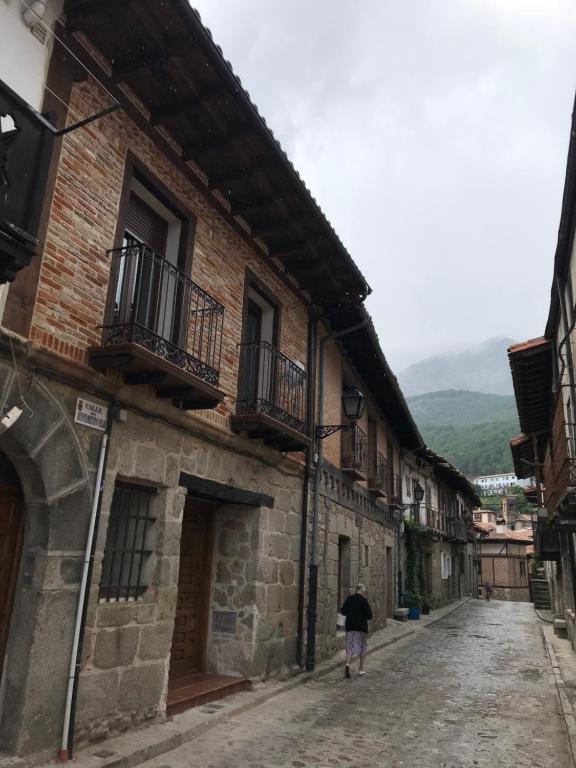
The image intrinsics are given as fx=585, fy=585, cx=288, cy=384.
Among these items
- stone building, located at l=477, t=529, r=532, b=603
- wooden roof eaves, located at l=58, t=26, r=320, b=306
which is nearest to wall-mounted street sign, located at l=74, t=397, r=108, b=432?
wooden roof eaves, located at l=58, t=26, r=320, b=306

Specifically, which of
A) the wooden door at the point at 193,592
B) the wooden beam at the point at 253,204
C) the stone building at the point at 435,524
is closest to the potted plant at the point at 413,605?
the stone building at the point at 435,524

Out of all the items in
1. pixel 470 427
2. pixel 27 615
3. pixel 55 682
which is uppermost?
pixel 470 427

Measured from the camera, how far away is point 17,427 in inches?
174

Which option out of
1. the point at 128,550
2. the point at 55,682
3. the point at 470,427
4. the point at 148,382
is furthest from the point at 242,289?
the point at 470,427

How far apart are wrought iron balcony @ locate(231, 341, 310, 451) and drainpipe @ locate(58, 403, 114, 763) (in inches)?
95.0

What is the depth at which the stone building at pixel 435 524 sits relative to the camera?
21.1 meters

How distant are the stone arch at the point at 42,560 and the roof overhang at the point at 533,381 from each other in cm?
970

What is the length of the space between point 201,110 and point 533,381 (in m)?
10.2

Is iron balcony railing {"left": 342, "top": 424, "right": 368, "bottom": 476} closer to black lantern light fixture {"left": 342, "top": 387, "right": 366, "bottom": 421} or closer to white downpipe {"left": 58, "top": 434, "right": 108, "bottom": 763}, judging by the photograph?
black lantern light fixture {"left": 342, "top": 387, "right": 366, "bottom": 421}

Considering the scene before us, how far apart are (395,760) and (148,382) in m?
4.13

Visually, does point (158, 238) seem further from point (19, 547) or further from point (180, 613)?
point (180, 613)

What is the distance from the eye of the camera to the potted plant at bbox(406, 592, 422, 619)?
18562mm

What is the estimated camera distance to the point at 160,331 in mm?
6391

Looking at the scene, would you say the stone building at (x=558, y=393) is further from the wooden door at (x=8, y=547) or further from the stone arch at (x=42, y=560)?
the wooden door at (x=8, y=547)
